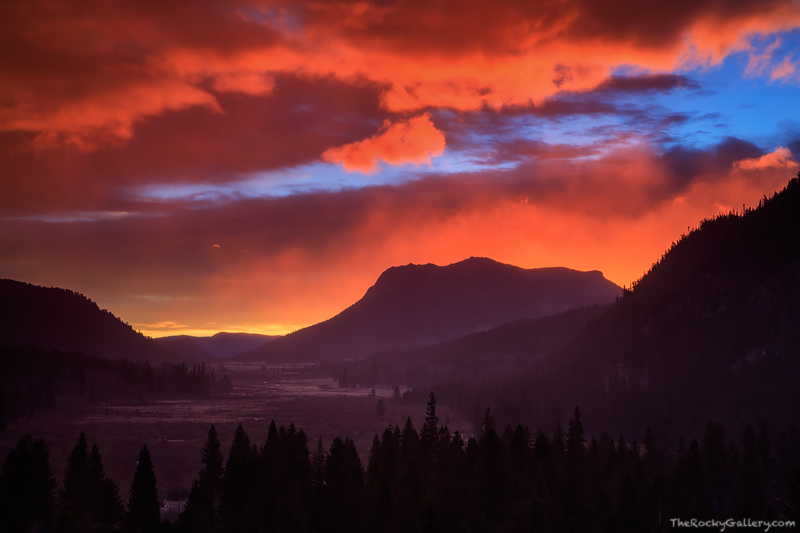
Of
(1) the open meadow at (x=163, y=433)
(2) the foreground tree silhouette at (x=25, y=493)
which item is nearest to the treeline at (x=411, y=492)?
(2) the foreground tree silhouette at (x=25, y=493)

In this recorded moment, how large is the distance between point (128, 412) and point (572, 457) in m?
153

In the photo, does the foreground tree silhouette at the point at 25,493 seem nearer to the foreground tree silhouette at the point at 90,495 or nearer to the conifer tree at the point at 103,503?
the foreground tree silhouette at the point at 90,495

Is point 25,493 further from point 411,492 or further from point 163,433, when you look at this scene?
point 163,433

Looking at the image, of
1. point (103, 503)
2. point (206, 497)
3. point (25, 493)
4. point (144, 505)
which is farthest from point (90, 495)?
point (206, 497)

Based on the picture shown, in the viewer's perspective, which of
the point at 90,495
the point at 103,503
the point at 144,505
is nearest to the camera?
the point at 144,505

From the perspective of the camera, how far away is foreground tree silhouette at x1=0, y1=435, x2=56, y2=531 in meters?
68.0

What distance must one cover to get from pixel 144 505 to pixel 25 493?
1260cm

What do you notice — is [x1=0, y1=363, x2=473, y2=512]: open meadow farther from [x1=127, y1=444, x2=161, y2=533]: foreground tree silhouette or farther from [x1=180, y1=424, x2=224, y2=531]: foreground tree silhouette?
[x1=127, y1=444, x2=161, y2=533]: foreground tree silhouette

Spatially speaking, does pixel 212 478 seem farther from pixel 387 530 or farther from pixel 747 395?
pixel 747 395

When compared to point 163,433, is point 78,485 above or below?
above

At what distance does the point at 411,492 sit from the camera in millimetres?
72938

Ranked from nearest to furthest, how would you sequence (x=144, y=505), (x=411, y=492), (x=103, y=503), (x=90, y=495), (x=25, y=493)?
(x=144, y=505), (x=25, y=493), (x=103, y=503), (x=411, y=492), (x=90, y=495)

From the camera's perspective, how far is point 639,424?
513 ft

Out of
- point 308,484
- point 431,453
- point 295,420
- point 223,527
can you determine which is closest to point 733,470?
point 431,453
